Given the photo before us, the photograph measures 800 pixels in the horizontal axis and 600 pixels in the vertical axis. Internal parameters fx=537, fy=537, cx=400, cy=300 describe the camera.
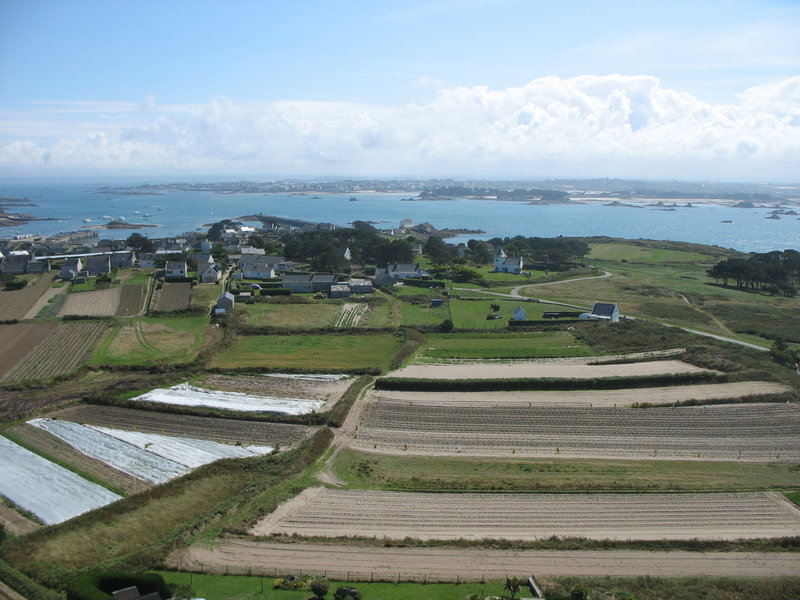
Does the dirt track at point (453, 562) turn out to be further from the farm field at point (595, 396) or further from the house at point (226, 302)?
the house at point (226, 302)

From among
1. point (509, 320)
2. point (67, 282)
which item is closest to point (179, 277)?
point (67, 282)

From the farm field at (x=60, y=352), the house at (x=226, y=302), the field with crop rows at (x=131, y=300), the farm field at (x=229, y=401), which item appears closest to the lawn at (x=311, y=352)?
the farm field at (x=229, y=401)

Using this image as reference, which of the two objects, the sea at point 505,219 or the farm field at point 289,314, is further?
the sea at point 505,219

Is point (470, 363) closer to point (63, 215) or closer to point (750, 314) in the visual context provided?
point (750, 314)

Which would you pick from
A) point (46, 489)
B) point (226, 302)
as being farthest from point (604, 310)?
point (46, 489)

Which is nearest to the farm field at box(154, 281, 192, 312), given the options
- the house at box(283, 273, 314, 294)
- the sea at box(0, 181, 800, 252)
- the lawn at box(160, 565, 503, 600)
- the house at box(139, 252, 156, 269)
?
the house at box(283, 273, 314, 294)

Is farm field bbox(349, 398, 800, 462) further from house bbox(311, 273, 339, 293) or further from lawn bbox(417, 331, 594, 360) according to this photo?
house bbox(311, 273, 339, 293)
